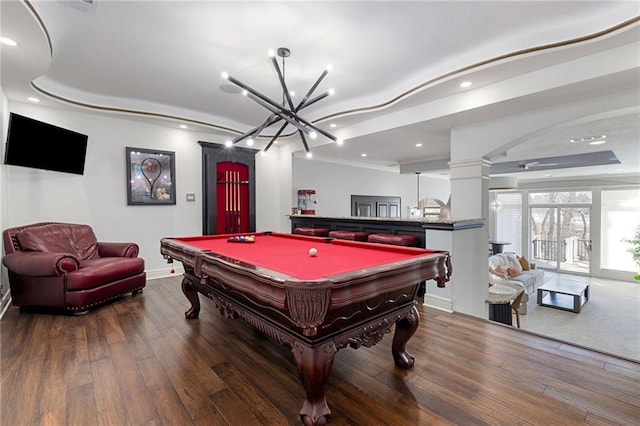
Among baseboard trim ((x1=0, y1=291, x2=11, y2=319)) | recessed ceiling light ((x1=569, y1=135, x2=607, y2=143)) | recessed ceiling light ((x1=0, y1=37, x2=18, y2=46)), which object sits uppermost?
recessed ceiling light ((x1=0, y1=37, x2=18, y2=46))

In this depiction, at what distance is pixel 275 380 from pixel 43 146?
389cm

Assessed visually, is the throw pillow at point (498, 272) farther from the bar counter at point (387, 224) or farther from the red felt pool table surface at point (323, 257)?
the red felt pool table surface at point (323, 257)

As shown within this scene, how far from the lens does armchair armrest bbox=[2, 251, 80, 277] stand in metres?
2.96

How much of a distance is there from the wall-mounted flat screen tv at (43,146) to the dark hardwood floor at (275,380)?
1.86 metres

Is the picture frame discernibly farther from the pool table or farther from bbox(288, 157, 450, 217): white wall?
the pool table

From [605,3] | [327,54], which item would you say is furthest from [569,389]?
[327,54]

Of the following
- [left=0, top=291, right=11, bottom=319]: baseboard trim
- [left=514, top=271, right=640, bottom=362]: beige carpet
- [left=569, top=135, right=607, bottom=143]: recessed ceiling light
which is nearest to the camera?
[left=0, top=291, right=11, bottom=319]: baseboard trim

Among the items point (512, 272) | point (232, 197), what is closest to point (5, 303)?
point (232, 197)

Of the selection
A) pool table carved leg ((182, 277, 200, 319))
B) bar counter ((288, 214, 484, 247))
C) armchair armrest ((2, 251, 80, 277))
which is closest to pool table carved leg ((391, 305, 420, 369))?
bar counter ((288, 214, 484, 247))

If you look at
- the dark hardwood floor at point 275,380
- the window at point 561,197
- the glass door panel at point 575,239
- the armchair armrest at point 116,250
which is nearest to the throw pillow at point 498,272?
the dark hardwood floor at point 275,380

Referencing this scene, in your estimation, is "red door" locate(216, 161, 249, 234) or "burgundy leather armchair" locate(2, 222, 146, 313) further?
"red door" locate(216, 161, 249, 234)

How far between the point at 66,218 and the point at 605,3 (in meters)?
6.12

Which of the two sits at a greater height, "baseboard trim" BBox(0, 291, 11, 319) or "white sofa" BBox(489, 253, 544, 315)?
"baseboard trim" BBox(0, 291, 11, 319)

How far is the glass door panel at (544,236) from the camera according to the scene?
972cm
